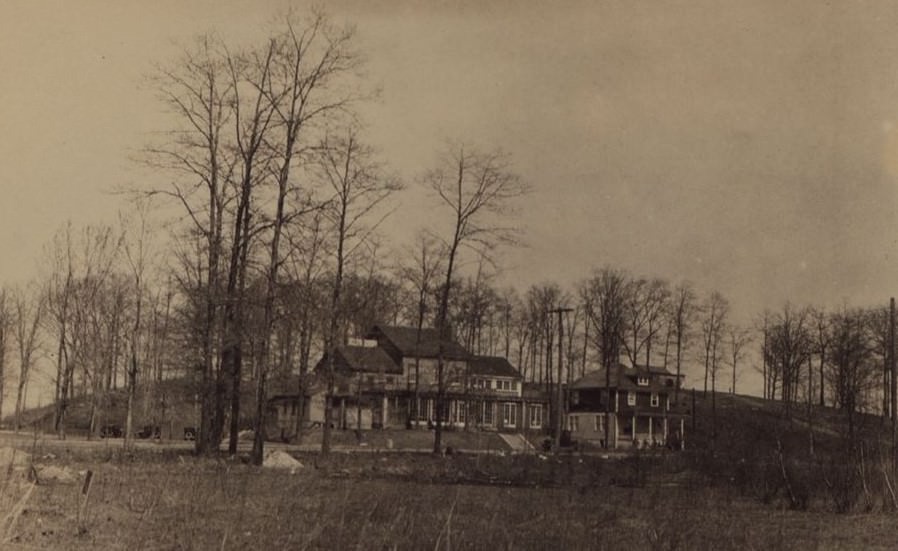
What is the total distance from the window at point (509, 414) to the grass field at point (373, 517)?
158 feet

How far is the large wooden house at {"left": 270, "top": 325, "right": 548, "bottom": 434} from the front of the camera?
61.9 meters

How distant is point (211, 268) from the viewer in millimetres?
27719

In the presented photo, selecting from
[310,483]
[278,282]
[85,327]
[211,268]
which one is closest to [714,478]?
[310,483]

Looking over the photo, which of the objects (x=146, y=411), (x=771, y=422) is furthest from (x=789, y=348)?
(x=146, y=411)

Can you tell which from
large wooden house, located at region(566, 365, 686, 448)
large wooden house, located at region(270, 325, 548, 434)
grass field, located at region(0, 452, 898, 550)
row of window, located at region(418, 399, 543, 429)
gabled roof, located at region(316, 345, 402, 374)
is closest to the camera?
grass field, located at region(0, 452, 898, 550)

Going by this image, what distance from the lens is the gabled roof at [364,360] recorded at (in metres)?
65.2

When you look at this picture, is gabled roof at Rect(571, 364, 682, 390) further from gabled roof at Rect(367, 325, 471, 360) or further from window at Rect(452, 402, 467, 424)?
window at Rect(452, 402, 467, 424)

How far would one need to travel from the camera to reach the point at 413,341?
Result: 235 feet

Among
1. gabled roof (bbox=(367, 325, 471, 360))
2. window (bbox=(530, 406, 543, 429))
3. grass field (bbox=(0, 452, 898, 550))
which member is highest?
gabled roof (bbox=(367, 325, 471, 360))

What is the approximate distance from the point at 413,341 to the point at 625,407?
19.8 meters

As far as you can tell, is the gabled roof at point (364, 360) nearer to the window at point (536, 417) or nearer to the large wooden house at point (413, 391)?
the large wooden house at point (413, 391)

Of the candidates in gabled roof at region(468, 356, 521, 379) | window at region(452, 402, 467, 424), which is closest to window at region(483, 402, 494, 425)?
window at region(452, 402, 467, 424)

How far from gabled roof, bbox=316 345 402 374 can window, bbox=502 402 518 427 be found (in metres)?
9.68

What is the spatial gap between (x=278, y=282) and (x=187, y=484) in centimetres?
1154
